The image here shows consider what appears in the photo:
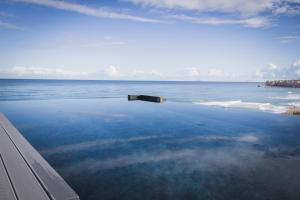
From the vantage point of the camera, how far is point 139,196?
16.4 feet

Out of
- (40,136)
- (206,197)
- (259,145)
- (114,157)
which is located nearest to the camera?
(206,197)

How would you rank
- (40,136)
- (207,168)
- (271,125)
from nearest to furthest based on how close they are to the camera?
(207,168) < (40,136) < (271,125)

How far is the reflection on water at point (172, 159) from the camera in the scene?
527 centimetres

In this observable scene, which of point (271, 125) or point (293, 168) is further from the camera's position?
point (271, 125)

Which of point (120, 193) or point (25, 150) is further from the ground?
point (25, 150)

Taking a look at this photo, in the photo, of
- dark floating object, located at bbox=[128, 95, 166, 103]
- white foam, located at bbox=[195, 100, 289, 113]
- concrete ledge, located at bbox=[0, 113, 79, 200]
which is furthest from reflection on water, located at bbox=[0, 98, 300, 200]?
dark floating object, located at bbox=[128, 95, 166, 103]

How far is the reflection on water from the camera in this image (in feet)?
17.3

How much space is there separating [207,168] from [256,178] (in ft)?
4.34

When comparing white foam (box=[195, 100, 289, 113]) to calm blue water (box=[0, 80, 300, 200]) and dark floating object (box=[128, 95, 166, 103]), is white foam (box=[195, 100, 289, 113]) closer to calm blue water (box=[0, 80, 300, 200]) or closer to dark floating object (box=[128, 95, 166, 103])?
dark floating object (box=[128, 95, 166, 103])

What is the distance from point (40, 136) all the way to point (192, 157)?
6.81m

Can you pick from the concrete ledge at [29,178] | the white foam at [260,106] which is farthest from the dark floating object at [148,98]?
the concrete ledge at [29,178]

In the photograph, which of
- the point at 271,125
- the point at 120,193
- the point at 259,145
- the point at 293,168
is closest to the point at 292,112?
the point at 271,125

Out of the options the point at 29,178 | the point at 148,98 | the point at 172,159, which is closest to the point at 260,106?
the point at 148,98

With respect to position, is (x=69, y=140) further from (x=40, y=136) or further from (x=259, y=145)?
(x=259, y=145)
